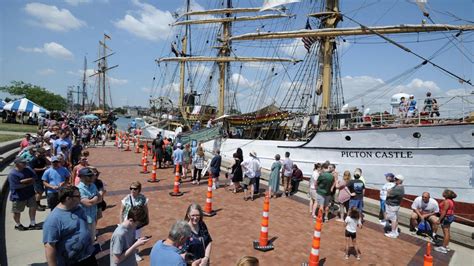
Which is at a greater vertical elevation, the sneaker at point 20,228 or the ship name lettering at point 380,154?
the ship name lettering at point 380,154

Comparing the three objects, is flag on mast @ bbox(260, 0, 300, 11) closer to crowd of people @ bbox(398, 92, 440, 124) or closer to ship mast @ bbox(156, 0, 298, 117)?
ship mast @ bbox(156, 0, 298, 117)

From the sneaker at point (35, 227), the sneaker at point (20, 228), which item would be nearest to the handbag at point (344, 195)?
the sneaker at point (35, 227)

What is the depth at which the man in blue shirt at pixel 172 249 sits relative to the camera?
283 centimetres

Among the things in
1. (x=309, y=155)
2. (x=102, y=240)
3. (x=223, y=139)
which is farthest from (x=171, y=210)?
(x=223, y=139)

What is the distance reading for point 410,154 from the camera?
38.4ft

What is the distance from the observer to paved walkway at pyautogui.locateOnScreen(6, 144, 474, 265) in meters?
5.82

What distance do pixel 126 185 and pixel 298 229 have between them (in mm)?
6726

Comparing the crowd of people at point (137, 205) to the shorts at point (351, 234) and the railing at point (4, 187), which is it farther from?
the railing at point (4, 187)

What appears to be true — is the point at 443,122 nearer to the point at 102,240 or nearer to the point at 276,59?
the point at 102,240

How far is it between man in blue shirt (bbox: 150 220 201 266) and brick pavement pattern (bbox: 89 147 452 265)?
289cm

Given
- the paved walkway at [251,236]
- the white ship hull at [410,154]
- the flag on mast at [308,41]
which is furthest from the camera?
the flag on mast at [308,41]

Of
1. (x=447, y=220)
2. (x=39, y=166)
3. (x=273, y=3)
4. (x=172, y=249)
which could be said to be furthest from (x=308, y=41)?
(x=172, y=249)

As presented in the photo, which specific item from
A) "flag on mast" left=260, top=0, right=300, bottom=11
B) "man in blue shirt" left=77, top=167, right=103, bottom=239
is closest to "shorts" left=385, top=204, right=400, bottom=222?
"man in blue shirt" left=77, top=167, right=103, bottom=239

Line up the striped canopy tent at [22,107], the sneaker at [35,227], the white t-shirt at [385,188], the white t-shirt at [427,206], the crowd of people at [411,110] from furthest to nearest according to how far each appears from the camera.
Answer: the striped canopy tent at [22,107]
the crowd of people at [411,110]
the white t-shirt at [385,188]
the white t-shirt at [427,206]
the sneaker at [35,227]
